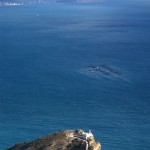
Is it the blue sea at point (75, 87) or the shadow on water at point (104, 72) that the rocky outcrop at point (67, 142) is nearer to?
the blue sea at point (75, 87)

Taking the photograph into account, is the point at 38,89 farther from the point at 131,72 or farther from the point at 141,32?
the point at 141,32

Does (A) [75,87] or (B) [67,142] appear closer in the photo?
(B) [67,142]

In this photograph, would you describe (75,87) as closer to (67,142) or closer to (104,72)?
(104,72)

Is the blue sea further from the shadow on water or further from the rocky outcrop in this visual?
the rocky outcrop

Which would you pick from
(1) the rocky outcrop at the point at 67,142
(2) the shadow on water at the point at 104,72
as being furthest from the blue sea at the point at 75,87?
Result: (1) the rocky outcrop at the point at 67,142

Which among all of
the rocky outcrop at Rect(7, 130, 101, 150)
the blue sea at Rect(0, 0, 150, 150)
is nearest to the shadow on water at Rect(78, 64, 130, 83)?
the blue sea at Rect(0, 0, 150, 150)

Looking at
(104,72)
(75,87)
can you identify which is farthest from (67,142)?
(104,72)

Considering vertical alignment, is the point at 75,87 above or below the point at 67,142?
above
